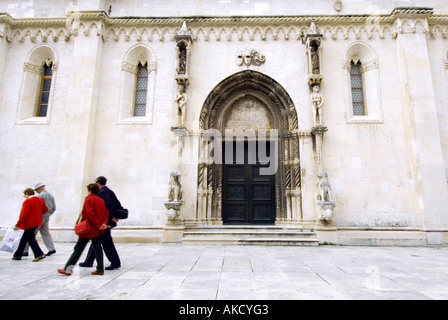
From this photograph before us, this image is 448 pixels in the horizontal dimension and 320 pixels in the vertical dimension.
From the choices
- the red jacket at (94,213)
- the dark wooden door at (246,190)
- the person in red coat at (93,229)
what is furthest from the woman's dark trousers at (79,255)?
the dark wooden door at (246,190)

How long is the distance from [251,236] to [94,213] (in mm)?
5837

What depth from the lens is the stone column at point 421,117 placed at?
9.88 meters

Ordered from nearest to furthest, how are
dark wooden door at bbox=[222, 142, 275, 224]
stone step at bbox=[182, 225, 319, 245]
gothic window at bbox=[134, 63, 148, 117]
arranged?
stone step at bbox=[182, 225, 319, 245]
dark wooden door at bbox=[222, 142, 275, 224]
gothic window at bbox=[134, 63, 148, 117]

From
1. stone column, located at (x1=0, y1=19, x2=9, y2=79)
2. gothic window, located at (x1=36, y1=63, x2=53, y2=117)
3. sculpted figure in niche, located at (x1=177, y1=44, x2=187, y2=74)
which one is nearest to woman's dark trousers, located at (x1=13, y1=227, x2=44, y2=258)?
gothic window, located at (x1=36, y1=63, x2=53, y2=117)

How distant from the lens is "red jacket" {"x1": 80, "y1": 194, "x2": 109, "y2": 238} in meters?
5.23

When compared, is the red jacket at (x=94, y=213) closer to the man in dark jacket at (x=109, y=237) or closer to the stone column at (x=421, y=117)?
the man in dark jacket at (x=109, y=237)

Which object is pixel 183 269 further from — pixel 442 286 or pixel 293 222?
pixel 293 222

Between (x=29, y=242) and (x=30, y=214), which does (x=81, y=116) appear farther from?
(x=29, y=242)

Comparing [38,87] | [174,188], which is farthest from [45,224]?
[38,87]

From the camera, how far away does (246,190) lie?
11641mm

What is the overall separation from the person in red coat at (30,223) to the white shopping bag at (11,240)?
0.41 ft

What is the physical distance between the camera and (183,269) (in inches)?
228

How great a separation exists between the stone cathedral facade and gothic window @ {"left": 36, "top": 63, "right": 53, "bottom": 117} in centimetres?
6

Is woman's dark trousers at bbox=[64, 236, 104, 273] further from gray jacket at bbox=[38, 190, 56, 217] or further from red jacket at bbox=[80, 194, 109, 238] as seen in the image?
gray jacket at bbox=[38, 190, 56, 217]
